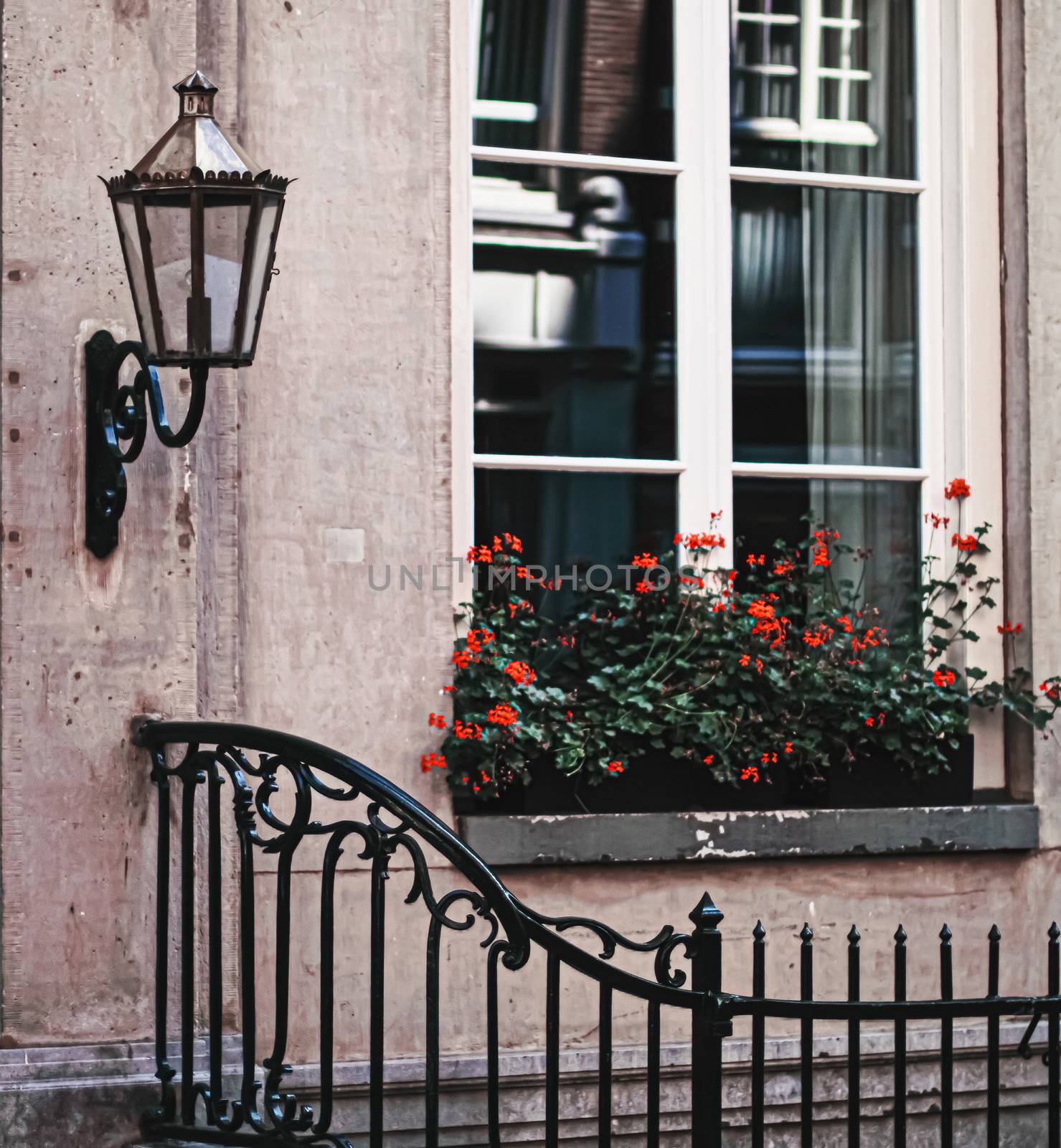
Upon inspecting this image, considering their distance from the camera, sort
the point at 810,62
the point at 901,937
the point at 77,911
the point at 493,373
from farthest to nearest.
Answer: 1. the point at 810,62
2. the point at 493,373
3. the point at 77,911
4. the point at 901,937

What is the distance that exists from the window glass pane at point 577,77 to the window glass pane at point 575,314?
113mm

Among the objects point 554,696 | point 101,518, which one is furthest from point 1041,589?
point 101,518

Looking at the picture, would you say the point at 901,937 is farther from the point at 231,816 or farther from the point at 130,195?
the point at 130,195

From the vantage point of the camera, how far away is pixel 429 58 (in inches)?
172

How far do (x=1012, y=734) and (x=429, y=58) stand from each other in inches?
97.8

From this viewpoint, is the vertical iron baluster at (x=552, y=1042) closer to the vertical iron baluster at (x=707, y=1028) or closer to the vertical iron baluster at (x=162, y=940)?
the vertical iron baluster at (x=707, y=1028)

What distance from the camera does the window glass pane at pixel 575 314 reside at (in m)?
4.57

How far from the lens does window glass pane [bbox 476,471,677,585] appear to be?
4.51 m

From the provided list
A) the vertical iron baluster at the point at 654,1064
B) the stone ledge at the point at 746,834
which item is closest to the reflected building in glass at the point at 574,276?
the stone ledge at the point at 746,834

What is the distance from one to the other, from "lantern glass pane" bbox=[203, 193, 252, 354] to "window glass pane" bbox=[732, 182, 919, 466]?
6.20 ft

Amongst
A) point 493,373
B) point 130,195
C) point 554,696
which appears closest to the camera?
point 130,195

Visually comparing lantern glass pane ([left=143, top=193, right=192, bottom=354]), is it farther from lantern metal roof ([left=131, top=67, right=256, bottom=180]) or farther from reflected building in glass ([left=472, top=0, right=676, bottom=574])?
reflected building in glass ([left=472, top=0, right=676, bottom=574])

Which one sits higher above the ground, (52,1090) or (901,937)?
(901,937)

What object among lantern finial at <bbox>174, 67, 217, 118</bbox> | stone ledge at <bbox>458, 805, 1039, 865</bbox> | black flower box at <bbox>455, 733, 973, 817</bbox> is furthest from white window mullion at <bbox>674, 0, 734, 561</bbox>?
lantern finial at <bbox>174, 67, 217, 118</bbox>
